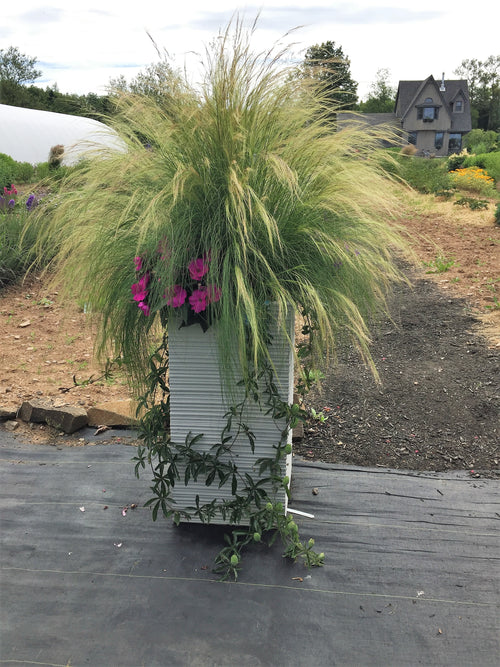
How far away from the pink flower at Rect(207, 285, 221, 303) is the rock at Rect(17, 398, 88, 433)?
1.37 meters

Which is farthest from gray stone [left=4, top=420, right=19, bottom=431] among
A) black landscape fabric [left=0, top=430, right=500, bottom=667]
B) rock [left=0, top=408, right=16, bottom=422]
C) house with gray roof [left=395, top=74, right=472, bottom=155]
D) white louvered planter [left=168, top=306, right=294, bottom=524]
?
house with gray roof [left=395, top=74, right=472, bottom=155]

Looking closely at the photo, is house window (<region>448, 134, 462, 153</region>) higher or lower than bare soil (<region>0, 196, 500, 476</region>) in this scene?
higher

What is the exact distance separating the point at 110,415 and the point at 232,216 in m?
1.49

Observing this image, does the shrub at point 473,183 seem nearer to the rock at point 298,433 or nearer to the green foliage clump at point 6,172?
the green foliage clump at point 6,172

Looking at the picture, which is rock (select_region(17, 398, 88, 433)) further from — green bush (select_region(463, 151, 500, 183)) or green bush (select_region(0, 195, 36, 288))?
green bush (select_region(463, 151, 500, 183))

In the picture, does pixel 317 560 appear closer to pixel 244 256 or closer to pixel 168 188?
pixel 244 256

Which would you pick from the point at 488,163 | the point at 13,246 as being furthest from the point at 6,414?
the point at 488,163

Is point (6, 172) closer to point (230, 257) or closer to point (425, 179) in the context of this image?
point (425, 179)

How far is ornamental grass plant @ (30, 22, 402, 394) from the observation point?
1.50 meters

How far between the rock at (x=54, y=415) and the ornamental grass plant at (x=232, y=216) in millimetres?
946

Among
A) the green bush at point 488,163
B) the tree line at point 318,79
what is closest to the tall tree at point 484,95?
the tree line at point 318,79

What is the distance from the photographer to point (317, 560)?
1.69m

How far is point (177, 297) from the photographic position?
154cm

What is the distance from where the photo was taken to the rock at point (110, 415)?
2.62 meters
